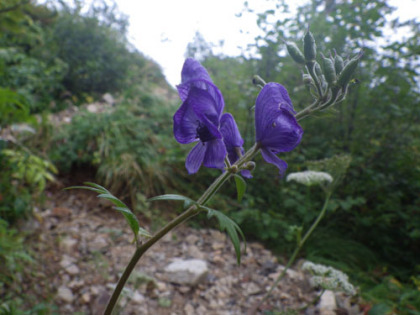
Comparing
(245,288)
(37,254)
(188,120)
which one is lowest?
(37,254)

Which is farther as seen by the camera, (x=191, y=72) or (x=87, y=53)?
(x=87, y=53)

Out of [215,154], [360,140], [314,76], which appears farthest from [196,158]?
[360,140]

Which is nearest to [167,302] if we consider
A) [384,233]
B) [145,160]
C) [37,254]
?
[37,254]

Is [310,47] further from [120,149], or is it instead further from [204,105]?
[120,149]

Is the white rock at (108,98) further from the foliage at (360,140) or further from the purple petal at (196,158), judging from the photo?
the purple petal at (196,158)

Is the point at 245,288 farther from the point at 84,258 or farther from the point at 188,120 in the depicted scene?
the point at 188,120

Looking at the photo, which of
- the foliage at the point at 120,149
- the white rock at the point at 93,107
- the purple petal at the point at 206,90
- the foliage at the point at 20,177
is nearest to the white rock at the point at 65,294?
the foliage at the point at 20,177
